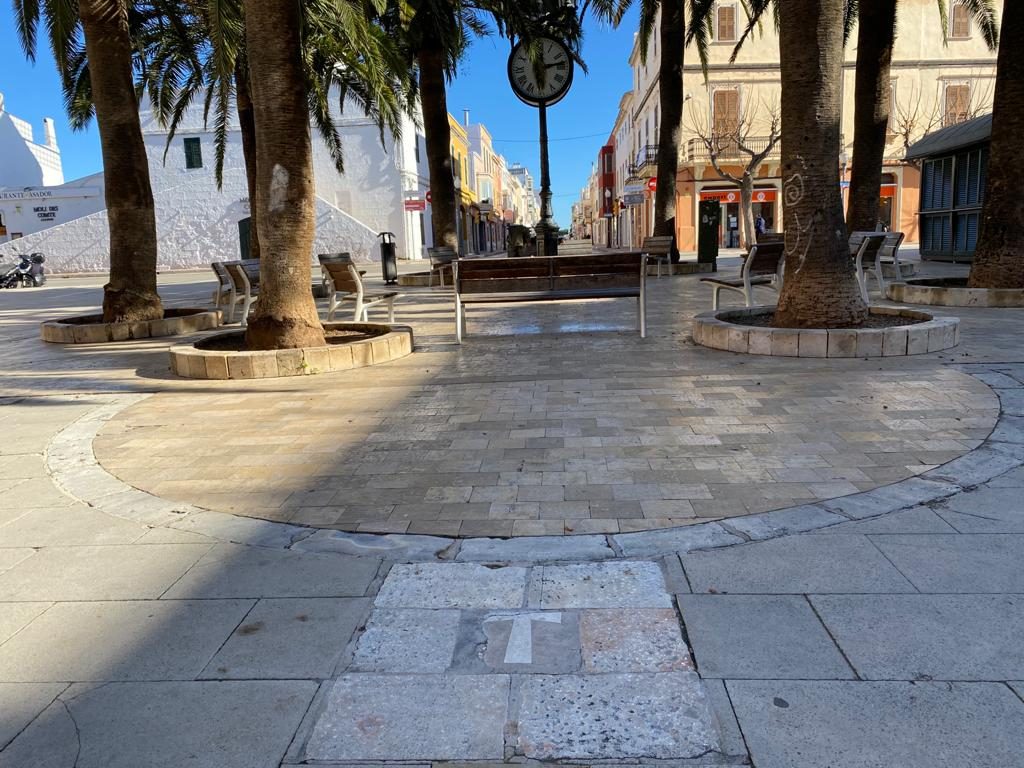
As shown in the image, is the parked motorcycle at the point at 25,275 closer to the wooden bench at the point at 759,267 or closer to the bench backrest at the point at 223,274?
the bench backrest at the point at 223,274

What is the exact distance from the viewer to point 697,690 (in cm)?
214

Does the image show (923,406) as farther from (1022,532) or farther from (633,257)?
(633,257)

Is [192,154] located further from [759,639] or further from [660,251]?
[759,639]

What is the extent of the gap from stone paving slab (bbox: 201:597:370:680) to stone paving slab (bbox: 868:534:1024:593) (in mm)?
2005

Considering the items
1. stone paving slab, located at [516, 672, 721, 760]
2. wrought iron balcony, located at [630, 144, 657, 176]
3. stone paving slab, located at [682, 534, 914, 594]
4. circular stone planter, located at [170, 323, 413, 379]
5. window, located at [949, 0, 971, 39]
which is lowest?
stone paving slab, located at [516, 672, 721, 760]

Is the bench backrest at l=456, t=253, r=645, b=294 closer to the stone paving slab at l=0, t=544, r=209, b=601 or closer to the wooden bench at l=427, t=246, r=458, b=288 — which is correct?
the stone paving slab at l=0, t=544, r=209, b=601

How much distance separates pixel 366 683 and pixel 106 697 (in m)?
0.75

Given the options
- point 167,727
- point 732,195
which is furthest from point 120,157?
point 732,195

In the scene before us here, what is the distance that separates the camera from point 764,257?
8734mm

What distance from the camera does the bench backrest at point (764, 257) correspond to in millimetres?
8531

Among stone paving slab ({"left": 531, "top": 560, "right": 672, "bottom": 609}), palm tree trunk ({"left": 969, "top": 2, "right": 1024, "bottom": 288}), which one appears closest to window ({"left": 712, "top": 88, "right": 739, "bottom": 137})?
palm tree trunk ({"left": 969, "top": 2, "right": 1024, "bottom": 288})

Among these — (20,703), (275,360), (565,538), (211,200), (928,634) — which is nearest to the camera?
(20,703)

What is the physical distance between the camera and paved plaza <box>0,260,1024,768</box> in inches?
78.6

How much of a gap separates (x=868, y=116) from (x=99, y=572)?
1357cm
